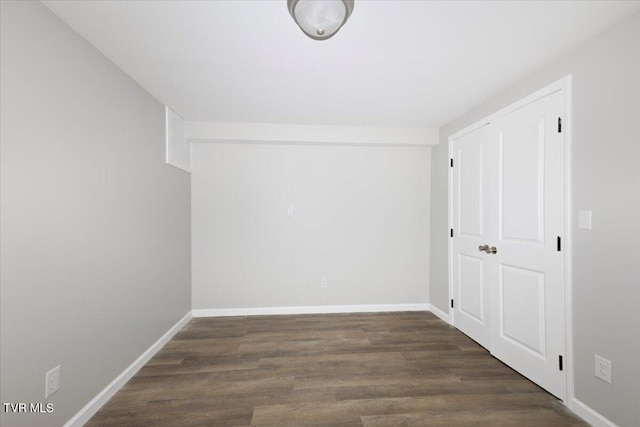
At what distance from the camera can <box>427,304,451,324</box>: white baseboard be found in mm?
3230

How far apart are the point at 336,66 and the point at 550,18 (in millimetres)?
1300

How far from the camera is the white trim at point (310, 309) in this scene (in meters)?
3.44

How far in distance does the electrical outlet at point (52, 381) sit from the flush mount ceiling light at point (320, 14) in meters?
2.22

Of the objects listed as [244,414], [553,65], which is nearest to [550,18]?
[553,65]

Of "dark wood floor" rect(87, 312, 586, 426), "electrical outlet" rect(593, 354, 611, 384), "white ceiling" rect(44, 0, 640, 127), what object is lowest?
"dark wood floor" rect(87, 312, 586, 426)

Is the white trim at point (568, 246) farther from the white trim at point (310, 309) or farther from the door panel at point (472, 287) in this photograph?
the white trim at point (310, 309)

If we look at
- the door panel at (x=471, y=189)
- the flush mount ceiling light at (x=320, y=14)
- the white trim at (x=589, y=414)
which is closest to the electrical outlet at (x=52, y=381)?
the flush mount ceiling light at (x=320, y=14)

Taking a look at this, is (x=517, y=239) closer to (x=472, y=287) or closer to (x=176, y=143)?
(x=472, y=287)

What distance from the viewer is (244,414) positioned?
1.73m

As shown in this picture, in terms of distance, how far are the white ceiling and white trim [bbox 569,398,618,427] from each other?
2.38 m

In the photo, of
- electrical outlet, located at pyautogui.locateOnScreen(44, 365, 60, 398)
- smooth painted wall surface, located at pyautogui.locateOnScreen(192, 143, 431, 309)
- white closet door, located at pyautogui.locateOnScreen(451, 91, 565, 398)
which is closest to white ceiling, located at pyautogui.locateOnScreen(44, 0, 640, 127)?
white closet door, located at pyautogui.locateOnScreen(451, 91, 565, 398)

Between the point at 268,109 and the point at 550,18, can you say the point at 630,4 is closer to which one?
the point at 550,18

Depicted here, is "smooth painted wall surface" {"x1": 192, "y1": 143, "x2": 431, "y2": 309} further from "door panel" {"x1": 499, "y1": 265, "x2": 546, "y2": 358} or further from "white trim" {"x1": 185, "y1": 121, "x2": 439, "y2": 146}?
"door panel" {"x1": 499, "y1": 265, "x2": 546, "y2": 358}

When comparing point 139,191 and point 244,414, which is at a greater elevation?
point 139,191
